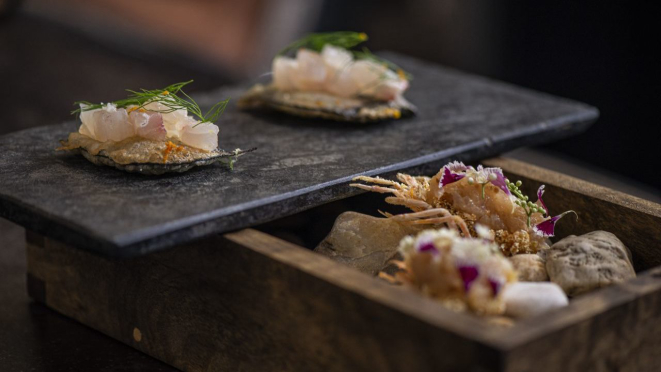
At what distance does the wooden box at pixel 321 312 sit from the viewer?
4.13 ft

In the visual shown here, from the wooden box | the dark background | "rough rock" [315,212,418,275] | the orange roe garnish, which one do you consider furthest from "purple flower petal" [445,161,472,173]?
the dark background

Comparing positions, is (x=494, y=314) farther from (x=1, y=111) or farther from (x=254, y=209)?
(x=1, y=111)

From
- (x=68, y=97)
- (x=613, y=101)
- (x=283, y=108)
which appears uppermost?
(x=283, y=108)

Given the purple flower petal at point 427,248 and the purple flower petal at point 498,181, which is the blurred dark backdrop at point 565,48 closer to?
the purple flower petal at point 498,181

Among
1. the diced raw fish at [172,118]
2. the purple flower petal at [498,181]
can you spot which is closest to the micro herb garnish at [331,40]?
the diced raw fish at [172,118]

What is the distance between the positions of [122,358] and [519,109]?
1.27 metres

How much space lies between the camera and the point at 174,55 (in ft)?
14.3

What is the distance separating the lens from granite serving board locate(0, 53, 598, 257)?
1482mm

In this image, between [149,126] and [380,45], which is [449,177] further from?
[380,45]

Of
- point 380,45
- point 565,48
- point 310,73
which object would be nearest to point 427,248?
point 310,73

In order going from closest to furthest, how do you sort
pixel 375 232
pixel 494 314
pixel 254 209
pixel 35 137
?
pixel 494 314
pixel 254 209
pixel 375 232
pixel 35 137

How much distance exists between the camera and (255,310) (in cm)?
152

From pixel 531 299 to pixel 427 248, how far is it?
0.18 m

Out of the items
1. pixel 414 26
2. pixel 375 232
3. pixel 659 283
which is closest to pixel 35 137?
pixel 375 232
